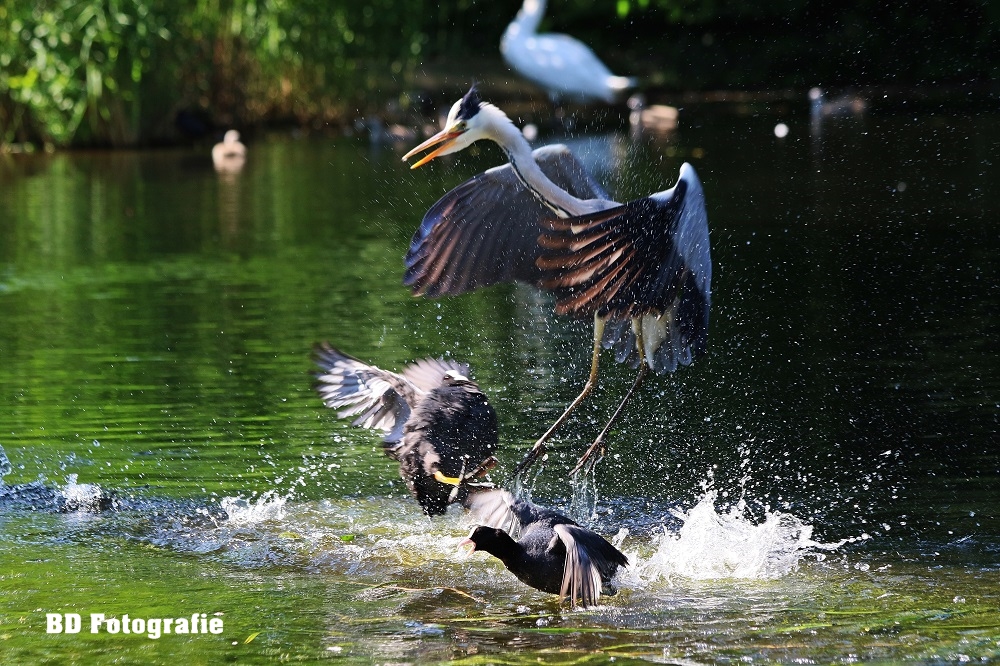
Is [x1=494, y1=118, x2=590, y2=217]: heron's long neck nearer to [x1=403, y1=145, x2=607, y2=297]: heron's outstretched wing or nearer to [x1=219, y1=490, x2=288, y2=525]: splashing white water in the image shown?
[x1=403, y1=145, x2=607, y2=297]: heron's outstretched wing

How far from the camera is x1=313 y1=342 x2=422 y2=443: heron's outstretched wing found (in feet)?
19.9

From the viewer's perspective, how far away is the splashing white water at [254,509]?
602cm

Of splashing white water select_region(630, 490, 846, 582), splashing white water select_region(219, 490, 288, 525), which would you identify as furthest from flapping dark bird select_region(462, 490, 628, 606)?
splashing white water select_region(219, 490, 288, 525)

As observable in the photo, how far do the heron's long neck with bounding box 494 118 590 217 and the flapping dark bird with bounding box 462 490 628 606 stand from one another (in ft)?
5.07

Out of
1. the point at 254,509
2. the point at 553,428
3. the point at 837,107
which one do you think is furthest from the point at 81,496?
the point at 837,107

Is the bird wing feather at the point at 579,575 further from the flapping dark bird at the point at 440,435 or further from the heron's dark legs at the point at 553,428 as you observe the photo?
the heron's dark legs at the point at 553,428

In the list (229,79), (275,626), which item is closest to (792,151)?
(229,79)

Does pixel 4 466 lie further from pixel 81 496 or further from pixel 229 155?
pixel 229 155

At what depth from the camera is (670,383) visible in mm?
8070

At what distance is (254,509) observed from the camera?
239 inches

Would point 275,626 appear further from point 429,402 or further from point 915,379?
point 915,379

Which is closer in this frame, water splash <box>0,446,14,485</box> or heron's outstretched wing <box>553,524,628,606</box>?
heron's outstretched wing <box>553,524,628,606</box>

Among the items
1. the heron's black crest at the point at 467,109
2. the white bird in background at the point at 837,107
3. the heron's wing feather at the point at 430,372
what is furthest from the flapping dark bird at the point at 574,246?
the white bird in background at the point at 837,107

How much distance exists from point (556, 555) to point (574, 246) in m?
1.21
